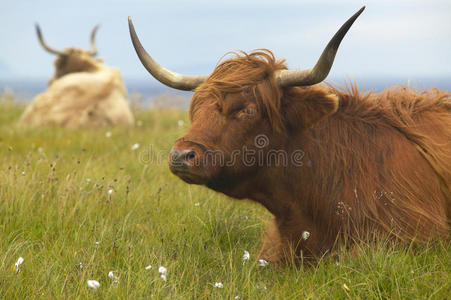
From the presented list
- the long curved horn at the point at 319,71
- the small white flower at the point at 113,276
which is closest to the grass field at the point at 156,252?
the small white flower at the point at 113,276

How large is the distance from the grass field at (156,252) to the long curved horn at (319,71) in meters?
1.08

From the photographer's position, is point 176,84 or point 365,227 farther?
point 176,84

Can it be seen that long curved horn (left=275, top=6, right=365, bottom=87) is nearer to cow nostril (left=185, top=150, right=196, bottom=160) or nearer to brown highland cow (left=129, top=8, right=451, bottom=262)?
brown highland cow (left=129, top=8, right=451, bottom=262)

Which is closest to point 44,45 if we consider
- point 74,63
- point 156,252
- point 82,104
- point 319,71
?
point 74,63

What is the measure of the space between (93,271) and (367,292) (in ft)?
5.68

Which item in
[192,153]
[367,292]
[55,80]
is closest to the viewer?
[367,292]

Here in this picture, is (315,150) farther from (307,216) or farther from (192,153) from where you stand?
(192,153)

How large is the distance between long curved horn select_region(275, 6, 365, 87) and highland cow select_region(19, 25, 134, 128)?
8336 millimetres

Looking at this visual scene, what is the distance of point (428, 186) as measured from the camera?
12.1 ft

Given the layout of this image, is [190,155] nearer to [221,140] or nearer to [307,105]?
[221,140]

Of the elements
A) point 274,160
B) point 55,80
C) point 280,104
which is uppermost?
point 280,104

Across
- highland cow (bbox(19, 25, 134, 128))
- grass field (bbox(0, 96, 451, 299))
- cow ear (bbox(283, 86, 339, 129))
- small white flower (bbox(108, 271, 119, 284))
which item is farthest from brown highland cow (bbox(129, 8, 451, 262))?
highland cow (bbox(19, 25, 134, 128))

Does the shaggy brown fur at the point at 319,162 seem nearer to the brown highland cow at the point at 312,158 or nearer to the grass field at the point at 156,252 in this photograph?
the brown highland cow at the point at 312,158

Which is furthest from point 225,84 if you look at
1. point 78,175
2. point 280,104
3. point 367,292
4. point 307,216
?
point 78,175
